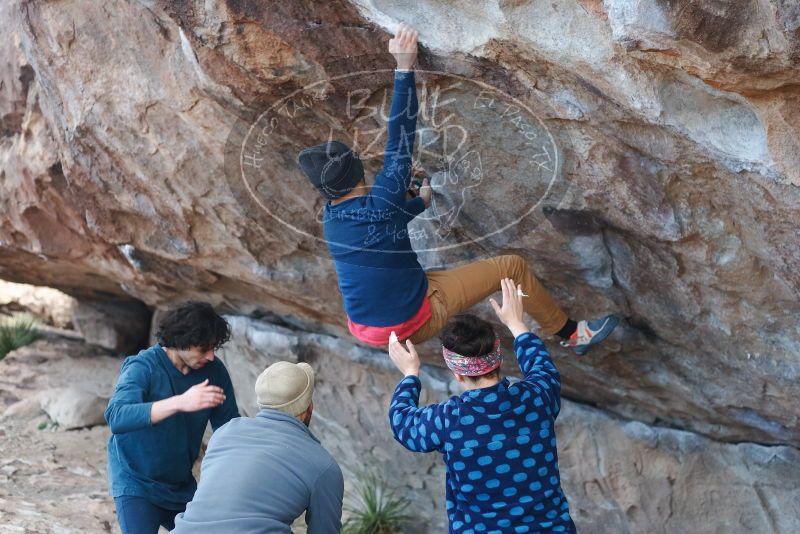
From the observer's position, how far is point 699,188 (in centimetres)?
332

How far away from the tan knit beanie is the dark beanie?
0.80 meters

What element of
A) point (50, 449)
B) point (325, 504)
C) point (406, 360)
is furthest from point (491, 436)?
point (50, 449)

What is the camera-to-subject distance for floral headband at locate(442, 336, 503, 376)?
284cm

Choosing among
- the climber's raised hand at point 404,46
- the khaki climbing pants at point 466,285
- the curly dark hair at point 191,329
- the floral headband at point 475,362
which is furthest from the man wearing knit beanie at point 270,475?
the climber's raised hand at point 404,46

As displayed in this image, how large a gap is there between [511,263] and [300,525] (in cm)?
327

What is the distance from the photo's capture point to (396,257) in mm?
3586

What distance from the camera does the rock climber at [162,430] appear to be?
3.47 m

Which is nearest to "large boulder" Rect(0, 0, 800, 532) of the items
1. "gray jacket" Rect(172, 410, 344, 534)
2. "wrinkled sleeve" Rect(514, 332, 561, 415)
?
"wrinkled sleeve" Rect(514, 332, 561, 415)

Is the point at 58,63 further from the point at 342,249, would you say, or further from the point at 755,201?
the point at 755,201

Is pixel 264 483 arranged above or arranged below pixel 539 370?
below

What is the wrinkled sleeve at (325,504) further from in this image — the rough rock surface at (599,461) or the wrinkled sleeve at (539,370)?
the rough rock surface at (599,461)

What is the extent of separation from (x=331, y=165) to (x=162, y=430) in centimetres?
129

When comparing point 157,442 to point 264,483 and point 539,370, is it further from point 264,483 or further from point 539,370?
point 539,370

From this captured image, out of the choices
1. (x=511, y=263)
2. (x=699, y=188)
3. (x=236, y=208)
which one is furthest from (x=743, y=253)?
(x=236, y=208)
